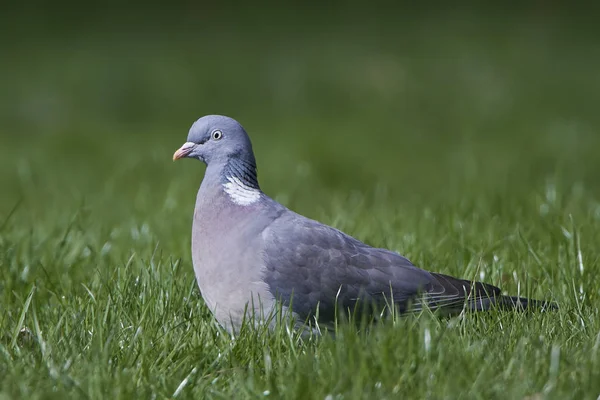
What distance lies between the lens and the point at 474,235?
509cm

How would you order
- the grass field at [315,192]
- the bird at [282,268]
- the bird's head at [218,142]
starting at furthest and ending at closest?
the bird's head at [218,142], the bird at [282,268], the grass field at [315,192]

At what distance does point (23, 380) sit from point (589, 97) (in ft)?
31.7

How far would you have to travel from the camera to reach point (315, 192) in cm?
747

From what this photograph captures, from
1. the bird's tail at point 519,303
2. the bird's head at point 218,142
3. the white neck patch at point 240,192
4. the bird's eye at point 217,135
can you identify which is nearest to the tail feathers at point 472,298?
the bird's tail at point 519,303

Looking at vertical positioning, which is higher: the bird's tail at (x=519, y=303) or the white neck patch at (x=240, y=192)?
the white neck patch at (x=240, y=192)

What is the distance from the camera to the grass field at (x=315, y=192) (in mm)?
3049

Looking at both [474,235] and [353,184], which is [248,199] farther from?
[353,184]

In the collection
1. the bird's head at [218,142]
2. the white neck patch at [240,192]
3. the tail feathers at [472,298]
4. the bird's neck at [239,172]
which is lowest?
the tail feathers at [472,298]

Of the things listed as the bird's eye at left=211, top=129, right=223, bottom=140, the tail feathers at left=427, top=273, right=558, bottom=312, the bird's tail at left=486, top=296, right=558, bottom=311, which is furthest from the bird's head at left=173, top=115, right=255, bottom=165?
the bird's tail at left=486, top=296, right=558, bottom=311

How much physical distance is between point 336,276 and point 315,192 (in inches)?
147

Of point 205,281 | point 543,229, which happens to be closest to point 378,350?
point 205,281

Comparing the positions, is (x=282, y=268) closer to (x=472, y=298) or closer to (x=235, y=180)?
(x=235, y=180)

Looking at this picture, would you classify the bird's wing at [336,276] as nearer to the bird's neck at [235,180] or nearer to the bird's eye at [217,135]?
the bird's neck at [235,180]

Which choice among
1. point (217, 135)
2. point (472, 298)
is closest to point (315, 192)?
point (217, 135)
